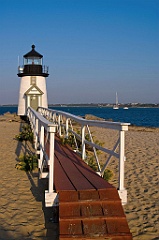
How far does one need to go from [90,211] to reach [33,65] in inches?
785

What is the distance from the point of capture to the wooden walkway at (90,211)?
10.9 feet

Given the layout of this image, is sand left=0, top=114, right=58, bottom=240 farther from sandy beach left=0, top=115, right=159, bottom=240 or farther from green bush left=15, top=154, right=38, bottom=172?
green bush left=15, top=154, right=38, bottom=172

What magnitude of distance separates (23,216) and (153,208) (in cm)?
211

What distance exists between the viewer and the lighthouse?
22203 millimetres

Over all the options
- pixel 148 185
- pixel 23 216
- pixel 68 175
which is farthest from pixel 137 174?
pixel 23 216

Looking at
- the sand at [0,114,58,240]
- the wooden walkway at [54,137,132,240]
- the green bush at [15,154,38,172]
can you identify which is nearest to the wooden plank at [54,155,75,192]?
the wooden walkway at [54,137,132,240]

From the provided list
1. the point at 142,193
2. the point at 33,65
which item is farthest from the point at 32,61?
the point at 142,193

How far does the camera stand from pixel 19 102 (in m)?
23.0

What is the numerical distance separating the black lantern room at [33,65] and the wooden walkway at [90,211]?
1868 centimetres

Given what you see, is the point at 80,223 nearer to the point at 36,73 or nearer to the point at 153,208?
the point at 153,208

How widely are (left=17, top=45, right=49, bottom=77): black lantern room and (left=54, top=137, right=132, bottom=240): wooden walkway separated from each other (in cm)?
1868

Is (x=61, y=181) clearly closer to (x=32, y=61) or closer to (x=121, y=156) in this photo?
(x=121, y=156)

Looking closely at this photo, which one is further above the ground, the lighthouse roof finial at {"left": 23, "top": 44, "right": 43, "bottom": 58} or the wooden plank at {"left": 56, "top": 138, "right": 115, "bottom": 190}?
the lighthouse roof finial at {"left": 23, "top": 44, "right": 43, "bottom": 58}

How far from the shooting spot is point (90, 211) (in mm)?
3609
